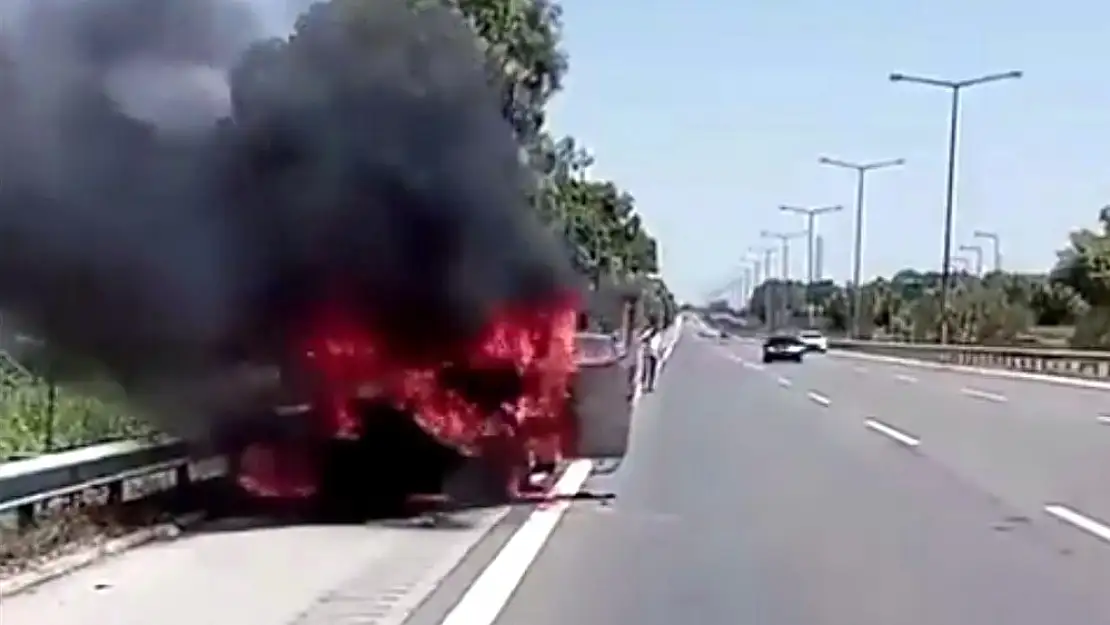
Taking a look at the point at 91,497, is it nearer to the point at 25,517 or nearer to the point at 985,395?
the point at 25,517

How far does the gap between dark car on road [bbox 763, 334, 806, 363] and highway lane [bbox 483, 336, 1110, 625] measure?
51.6 metres

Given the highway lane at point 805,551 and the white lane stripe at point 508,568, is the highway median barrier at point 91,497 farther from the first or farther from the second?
the highway lane at point 805,551

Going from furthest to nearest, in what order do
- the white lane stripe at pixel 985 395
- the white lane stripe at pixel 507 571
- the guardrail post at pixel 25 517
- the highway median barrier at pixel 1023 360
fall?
1. the highway median barrier at pixel 1023 360
2. the white lane stripe at pixel 985 395
3. the guardrail post at pixel 25 517
4. the white lane stripe at pixel 507 571

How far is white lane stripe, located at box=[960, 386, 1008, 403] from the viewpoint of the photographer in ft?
132

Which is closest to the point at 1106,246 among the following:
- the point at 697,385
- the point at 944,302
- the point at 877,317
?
the point at 944,302

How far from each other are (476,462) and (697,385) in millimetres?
31170

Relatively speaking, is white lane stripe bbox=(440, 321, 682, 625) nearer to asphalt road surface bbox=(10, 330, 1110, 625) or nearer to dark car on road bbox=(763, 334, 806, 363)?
asphalt road surface bbox=(10, 330, 1110, 625)

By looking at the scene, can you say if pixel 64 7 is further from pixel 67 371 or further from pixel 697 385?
pixel 697 385

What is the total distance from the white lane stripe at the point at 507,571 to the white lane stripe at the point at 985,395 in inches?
926

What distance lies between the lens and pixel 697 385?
47.2 m

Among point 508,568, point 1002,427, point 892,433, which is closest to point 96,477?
point 508,568

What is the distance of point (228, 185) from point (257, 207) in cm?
24

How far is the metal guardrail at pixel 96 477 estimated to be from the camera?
1148 cm

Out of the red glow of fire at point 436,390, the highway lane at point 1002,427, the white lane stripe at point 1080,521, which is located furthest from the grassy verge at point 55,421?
the highway lane at point 1002,427
